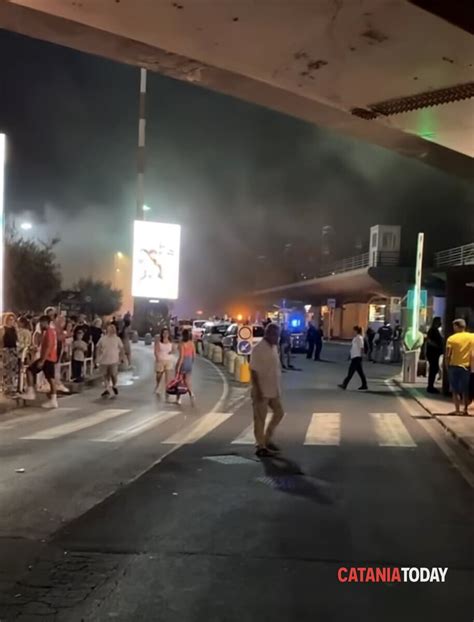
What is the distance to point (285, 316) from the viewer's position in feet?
140

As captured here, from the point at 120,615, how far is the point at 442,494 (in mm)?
4242

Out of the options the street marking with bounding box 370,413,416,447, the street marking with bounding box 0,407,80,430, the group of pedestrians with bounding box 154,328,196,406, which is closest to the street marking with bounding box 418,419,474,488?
the street marking with bounding box 370,413,416,447

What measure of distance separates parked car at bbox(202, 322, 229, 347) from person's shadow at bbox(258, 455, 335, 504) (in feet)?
92.7

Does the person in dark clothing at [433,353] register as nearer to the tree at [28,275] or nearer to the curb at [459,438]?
the curb at [459,438]

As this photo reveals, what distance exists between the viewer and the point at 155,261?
26.3m

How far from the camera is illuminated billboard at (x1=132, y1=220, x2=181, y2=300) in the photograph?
26.0 m

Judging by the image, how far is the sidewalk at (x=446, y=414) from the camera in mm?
10422

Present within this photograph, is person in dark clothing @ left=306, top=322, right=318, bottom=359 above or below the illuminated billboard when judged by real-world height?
below

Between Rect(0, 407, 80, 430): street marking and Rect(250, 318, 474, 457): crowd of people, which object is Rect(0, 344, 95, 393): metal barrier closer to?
Rect(0, 407, 80, 430): street marking

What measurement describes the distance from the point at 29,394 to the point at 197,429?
15.4 feet

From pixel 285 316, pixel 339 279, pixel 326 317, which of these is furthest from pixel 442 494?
pixel 326 317

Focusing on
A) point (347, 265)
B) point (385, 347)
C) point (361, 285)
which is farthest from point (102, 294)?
point (385, 347)

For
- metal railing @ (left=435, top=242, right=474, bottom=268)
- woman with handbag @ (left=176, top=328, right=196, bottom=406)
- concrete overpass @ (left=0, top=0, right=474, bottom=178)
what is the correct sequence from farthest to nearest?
1. metal railing @ (left=435, top=242, right=474, bottom=268)
2. woman with handbag @ (left=176, top=328, right=196, bottom=406)
3. concrete overpass @ (left=0, top=0, right=474, bottom=178)

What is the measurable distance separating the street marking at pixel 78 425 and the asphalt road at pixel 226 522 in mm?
70
